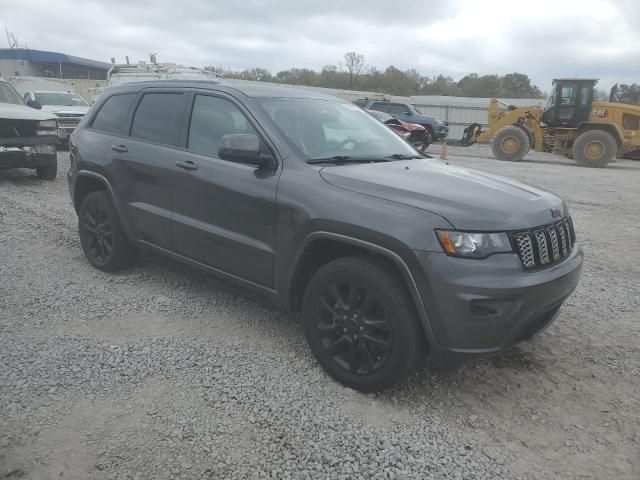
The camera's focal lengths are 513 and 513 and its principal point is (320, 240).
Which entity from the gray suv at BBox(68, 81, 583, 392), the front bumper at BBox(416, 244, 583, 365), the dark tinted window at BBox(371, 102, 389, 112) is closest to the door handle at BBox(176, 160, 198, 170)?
the gray suv at BBox(68, 81, 583, 392)

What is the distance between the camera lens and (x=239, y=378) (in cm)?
317

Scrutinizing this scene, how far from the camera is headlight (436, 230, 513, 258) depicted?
2.60 meters

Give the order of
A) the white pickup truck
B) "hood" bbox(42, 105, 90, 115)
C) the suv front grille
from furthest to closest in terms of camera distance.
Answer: "hood" bbox(42, 105, 90, 115) < the white pickup truck < the suv front grille

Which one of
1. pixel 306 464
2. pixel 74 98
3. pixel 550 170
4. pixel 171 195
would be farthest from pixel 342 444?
pixel 74 98

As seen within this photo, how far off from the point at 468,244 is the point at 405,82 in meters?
50.6

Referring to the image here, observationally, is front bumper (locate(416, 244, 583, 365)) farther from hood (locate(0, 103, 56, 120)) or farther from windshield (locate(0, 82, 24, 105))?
windshield (locate(0, 82, 24, 105))

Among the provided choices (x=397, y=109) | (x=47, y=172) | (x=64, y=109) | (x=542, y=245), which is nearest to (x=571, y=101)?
(x=397, y=109)

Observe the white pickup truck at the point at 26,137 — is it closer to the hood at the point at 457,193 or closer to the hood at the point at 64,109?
the hood at the point at 64,109

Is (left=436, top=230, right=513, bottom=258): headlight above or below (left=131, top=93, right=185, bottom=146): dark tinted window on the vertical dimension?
below

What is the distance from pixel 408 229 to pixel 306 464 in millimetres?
1267

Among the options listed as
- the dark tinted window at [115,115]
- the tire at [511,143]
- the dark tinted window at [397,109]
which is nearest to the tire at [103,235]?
the dark tinted window at [115,115]

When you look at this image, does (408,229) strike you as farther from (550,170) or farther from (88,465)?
(550,170)

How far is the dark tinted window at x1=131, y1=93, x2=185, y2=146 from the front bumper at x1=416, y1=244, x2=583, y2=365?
2421 millimetres

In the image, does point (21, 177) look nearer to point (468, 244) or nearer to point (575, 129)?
point (468, 244)
